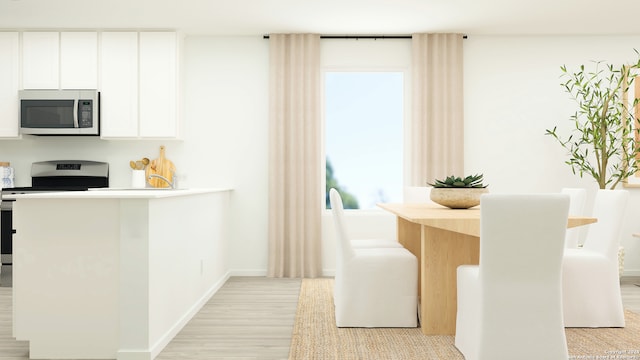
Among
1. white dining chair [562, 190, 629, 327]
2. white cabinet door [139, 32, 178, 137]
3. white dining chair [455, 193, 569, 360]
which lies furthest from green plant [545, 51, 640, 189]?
white cabinet door [139, 32, 178, 137]

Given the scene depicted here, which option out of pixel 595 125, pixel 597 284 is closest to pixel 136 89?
pixel 597 284

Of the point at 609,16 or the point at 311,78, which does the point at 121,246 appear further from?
the point at 609,16

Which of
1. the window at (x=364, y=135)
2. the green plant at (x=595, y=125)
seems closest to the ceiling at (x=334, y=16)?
the green plant at (x=595, y=125)

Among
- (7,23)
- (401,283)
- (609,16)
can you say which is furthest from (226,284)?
(609,16)

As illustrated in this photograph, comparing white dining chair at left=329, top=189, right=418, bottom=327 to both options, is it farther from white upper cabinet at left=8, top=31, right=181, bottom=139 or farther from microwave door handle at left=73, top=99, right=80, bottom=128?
microwave door handle at left=73, top=99, right=80, bottom=128

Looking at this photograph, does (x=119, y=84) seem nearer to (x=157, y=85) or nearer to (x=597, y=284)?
(x=157, y=85)

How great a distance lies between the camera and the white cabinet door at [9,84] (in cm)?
481

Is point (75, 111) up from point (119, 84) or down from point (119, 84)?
down

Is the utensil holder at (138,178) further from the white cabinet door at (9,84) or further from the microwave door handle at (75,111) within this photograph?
the white cabinet door at (9,84)

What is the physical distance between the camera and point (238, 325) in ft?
10.8

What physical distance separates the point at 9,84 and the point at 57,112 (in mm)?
566

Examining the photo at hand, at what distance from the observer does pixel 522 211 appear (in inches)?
82.9

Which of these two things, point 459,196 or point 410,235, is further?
point 410,235

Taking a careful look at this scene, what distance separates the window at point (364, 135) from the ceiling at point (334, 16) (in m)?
0.63
